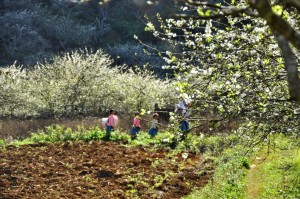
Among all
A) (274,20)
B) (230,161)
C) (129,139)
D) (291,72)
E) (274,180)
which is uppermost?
(274,20)

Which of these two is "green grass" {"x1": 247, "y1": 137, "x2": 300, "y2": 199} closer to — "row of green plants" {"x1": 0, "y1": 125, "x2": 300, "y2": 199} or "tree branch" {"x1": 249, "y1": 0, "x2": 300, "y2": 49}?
"row of green plants" {"x1": 0, "y1": 125, "x2": 300, "y2": 199}

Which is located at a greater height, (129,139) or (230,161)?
(230,161)

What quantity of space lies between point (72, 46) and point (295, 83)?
59171 mm

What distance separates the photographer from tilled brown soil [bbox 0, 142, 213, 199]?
11.8m

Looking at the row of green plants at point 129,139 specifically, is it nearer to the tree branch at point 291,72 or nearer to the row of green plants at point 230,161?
the row of green plants at point 230,161

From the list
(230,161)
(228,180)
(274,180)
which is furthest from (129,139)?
(274,180)

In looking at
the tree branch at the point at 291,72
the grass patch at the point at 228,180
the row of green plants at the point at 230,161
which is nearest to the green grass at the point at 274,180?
the row of green plants at the point at 230,161

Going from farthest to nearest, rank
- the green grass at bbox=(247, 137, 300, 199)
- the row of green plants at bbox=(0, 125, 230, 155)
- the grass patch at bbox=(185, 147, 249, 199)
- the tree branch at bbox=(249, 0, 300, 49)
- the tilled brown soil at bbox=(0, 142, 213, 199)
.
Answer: the row of green plants at bbox=(0, 125, 230, 155), the tilled brown soil at bbox=(0, 142, 213, 199), the green grass at bbox=(247, 137, 300, 199), the grass patch at bbox=(185, 147, 249, 199), the tree branch at bbox=(249, 0, 300, 49)

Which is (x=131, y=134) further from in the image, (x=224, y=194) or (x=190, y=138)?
(x=224, y=194)

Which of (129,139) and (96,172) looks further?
(129,139)

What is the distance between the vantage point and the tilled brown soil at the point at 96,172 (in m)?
11.8

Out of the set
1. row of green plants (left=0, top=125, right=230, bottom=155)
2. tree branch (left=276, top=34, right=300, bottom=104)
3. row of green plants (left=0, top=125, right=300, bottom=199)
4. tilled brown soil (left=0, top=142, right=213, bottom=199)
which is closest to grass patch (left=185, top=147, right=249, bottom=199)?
row of green plants (left=0, top=125, right=300, bottom=199)

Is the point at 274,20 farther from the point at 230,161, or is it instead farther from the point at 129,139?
the point at 129,139

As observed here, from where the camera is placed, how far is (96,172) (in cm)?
→ 1377
